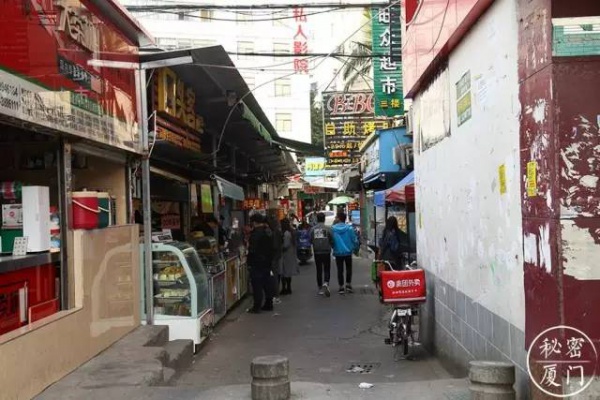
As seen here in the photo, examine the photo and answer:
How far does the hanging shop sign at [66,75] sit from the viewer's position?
467 cm

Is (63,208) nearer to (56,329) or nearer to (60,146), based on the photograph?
(60,146)

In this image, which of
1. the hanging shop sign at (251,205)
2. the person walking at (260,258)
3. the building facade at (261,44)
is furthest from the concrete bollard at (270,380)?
the building facade at (261,44)

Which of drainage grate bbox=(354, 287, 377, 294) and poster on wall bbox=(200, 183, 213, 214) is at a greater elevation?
poster on wall bbox=(200, 183, 213, 214)

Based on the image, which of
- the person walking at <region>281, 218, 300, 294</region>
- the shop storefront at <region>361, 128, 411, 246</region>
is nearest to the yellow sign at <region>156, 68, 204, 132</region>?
the person walking at <region>281, 218, 300, 294</region>

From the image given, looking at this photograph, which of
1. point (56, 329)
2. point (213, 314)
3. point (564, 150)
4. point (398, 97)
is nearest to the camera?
point (564, 150)

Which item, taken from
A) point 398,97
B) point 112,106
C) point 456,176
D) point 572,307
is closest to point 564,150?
point 572,307

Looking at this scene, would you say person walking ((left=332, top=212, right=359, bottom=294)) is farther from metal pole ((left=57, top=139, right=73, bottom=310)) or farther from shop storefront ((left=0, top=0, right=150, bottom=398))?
metal pole ((left=57, top=139, right=73, bottom=310))

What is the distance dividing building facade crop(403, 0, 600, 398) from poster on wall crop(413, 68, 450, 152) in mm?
50

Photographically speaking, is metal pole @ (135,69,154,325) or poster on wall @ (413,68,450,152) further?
metal pole @ (135,69,154,325)

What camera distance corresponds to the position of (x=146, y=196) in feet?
26.5

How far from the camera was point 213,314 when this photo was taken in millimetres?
9438

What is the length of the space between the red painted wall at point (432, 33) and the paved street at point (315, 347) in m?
3.10

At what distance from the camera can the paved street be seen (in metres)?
6.95

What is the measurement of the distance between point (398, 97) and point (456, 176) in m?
9.83
